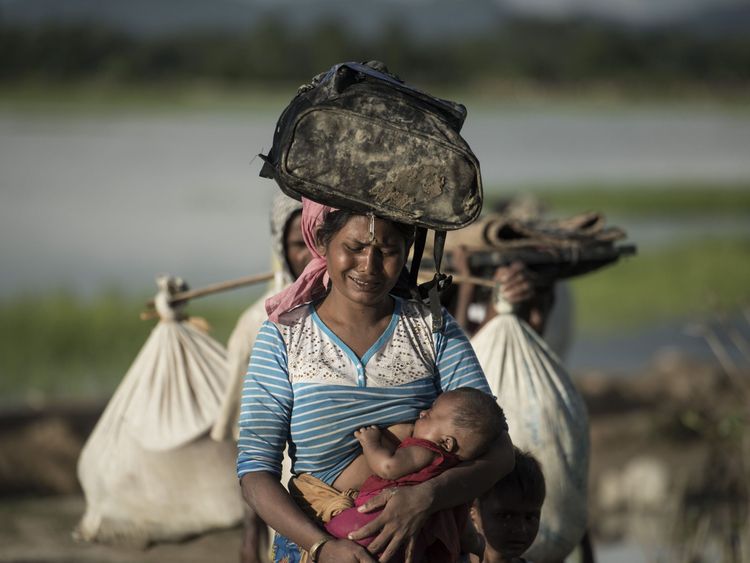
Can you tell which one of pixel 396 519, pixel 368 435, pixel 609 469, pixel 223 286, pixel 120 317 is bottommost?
pixel 609 469

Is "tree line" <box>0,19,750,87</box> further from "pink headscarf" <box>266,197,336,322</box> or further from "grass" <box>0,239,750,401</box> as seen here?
"pink headscarf" <box>266,197,336,322</box>

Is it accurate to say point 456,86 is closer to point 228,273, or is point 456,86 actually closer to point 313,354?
point 228,273

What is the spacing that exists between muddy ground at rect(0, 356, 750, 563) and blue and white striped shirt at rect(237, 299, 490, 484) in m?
3.11

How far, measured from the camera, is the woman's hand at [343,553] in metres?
2.51

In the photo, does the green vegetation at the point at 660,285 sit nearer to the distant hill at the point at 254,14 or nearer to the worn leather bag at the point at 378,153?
the distant hill at the point at 254,14

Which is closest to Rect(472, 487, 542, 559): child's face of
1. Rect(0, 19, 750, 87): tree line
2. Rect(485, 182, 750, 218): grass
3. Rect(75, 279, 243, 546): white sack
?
Rect(75, 279, 243, 546): white sack

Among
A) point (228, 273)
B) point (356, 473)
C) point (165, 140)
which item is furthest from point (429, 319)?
point (165, 140)

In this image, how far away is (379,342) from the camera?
2.74 metres

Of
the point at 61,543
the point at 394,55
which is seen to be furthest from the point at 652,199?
the point at 61,543

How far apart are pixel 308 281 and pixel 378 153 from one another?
1.21ft

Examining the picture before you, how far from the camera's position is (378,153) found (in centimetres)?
258

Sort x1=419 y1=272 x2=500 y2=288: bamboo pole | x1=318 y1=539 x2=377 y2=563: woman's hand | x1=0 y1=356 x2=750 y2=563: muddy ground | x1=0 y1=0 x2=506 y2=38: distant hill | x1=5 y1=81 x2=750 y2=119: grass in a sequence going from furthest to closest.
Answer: x1=0 y1=0 x2=506 y2=38: distant hill, x1=5 y1=81 x2=750 y2=119: grass, x1=0 y1=356 x2=750 y2=563: muddy ground, x1=419 y1=272 x2=500 y2=288: bamboo pole, x1=318 y1=539 x2=377 y2=563: woman's hand

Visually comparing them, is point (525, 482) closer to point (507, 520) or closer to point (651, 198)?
point (507, 520)

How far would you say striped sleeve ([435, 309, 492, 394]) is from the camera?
2.74m
